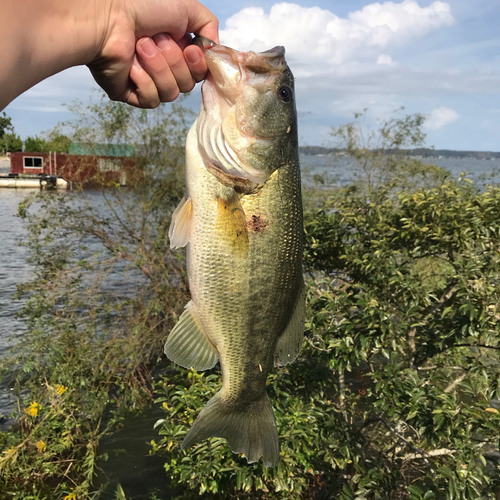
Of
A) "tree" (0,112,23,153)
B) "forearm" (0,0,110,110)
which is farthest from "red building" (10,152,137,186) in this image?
"tree" (0,112,23,153)

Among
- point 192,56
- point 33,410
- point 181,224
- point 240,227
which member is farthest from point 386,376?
point 33,410

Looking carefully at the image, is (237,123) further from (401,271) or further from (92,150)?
(92,150)

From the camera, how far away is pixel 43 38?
1273 millimetres

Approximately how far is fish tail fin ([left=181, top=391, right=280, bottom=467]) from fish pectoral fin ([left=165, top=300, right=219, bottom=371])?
241mm

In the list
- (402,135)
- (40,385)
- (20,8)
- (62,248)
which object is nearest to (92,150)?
(62,248)

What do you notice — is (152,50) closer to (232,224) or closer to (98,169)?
(232,224)

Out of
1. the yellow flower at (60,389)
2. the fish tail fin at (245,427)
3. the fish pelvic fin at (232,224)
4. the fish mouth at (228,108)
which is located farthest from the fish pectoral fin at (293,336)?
the yellow flower at (60,389)

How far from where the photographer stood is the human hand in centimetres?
171

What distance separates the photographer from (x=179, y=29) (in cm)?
183

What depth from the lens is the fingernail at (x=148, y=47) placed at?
1809 millimetres

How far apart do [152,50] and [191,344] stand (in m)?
1.32

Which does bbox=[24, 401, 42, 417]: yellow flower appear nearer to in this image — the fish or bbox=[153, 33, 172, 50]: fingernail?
the fish

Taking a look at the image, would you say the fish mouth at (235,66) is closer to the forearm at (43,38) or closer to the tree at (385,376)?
the forearm at (43,38)

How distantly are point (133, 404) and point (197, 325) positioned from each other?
5588 millimetres
